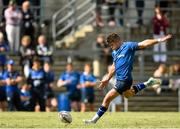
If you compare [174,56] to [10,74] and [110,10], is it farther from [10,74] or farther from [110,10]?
[10,74]

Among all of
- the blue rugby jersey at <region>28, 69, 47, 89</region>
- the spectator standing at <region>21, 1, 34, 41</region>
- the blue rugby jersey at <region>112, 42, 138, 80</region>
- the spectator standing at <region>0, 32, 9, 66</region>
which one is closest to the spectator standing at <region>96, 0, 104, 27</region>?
the spectator standing at <region>21, 1, 34, 41</region>

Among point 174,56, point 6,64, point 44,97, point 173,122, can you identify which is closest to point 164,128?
point 173,122

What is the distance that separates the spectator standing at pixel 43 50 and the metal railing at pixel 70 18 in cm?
242

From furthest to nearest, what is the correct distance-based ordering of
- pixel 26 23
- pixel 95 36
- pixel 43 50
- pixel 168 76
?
pixel 95 36 < pixel 168 76 < pixel 26 23 < pixel 43 50

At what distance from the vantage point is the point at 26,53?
24.9 m

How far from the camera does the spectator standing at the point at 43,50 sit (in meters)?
24.9

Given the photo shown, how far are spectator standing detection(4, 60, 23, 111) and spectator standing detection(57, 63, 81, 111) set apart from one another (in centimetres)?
139

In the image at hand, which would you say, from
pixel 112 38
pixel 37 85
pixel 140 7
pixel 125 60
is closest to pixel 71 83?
pixel 37 85

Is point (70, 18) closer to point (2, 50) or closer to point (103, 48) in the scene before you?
point (103, 48)

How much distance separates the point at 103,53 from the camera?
86.2 feet

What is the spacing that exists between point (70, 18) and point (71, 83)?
5071mm

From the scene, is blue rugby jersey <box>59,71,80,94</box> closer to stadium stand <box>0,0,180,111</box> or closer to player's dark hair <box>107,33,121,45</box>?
stadium stand <box>0,0,180,111</box>

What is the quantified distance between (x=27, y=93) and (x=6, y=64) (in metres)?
1.49

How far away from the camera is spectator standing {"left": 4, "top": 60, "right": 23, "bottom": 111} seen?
2352 centimetres
